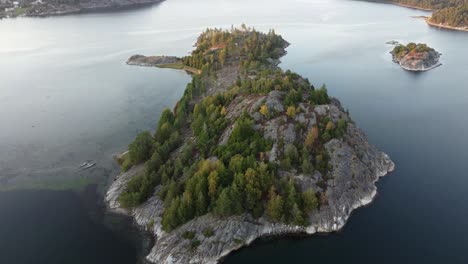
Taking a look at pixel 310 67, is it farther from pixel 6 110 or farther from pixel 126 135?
pixel 6 110

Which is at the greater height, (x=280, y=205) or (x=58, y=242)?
(x=280, y=205)

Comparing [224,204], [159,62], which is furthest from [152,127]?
[159,62]

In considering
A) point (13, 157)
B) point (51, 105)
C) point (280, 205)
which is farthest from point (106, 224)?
point (51, 105)

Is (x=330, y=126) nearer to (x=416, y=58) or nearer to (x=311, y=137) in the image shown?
(x=311, y=137)

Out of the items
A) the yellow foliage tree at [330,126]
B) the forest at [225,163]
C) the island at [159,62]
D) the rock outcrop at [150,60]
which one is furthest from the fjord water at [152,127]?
the yellow foliage tree at [330,126]

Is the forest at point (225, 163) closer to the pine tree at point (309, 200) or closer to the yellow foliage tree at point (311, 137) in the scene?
the pine tree at point (309, 200)

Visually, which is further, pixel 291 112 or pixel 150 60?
pixel 150 60

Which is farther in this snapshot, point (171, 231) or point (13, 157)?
point (13, 157)
